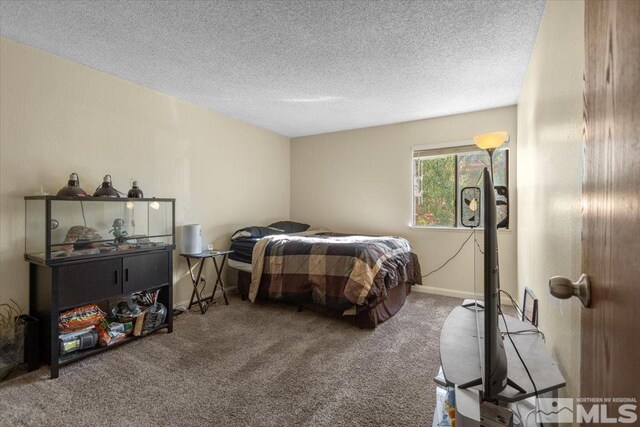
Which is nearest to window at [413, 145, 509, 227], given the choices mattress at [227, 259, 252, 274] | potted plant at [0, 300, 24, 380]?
mattress at [227, 259, 252, 274]

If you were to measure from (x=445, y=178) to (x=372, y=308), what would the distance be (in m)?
2.22

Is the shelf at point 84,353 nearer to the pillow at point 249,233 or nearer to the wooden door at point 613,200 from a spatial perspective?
the pillow at point 249,233

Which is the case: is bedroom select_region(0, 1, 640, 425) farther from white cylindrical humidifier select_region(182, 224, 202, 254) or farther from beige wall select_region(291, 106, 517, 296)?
white cylindrical humidifier select_region(182, 224, 202, 254)

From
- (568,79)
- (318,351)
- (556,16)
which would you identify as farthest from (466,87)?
(318,351)

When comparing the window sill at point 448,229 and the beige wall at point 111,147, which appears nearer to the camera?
the beige wall at point 111,147

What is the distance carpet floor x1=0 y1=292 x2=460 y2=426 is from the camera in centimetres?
160

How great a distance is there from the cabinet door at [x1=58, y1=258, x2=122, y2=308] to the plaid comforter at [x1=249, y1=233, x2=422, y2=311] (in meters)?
1.38

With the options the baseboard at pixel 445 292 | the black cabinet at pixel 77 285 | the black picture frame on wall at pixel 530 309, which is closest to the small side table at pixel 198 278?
the black cabinet at pixel 77 285

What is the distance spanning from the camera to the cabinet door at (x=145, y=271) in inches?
95.2

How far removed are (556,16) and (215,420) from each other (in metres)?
2.72

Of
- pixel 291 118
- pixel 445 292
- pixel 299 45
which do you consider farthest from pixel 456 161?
pixel 299 45

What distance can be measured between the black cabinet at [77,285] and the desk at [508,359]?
7.88 feet

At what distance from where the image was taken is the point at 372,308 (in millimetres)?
2729

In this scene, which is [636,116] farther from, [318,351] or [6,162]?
[6,162]
